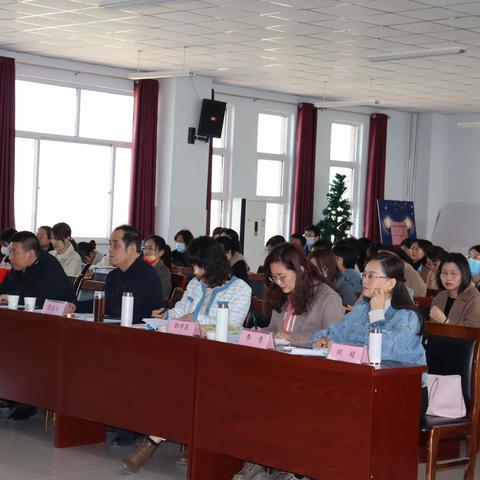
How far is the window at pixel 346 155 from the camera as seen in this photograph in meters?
17.1

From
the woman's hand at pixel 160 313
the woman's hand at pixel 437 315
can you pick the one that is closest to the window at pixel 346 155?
the woman's hand at pixel 437 315

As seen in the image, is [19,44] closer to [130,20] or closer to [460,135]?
[130,20]

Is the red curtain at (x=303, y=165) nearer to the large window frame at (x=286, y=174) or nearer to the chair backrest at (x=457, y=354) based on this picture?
the large window frame at (x=286, y=174)

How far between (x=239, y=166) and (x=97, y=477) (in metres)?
11.0

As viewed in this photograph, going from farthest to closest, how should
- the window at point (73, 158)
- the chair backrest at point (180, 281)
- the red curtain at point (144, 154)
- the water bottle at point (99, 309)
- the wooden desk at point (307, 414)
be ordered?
the red curtain at point (144, 154)
the window at point (73, 158)
the chair backrest at point (180, 281)
the water bottle at point (99, 309)
the wooden desk at point (307, 414)

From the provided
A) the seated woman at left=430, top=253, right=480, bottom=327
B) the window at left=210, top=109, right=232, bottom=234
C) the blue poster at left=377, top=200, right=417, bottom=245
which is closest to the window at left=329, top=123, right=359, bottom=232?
the blue poster at left=377, top=200, right=417, bottom=245

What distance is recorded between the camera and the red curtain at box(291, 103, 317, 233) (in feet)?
53.1

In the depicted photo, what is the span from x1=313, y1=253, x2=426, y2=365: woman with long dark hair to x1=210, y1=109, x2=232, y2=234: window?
428 inches

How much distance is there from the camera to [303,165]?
1619cm

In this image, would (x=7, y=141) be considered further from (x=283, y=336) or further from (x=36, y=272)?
(x=283, y=336)

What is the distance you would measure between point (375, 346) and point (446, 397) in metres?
0.87

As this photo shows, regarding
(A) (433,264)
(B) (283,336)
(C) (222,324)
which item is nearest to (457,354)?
(B) (283,336)

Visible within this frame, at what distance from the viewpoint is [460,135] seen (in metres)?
17.8

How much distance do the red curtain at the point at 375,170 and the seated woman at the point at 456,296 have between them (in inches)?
419
